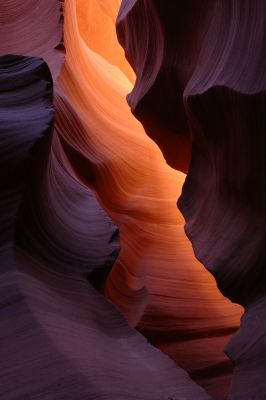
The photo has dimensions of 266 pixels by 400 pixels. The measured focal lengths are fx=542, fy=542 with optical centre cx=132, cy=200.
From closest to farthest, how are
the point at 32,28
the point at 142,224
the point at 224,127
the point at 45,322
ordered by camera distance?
the point at 45,322, the point at 224,127, the point at 142,224, the point at 32,28

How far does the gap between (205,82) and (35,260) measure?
789 mm

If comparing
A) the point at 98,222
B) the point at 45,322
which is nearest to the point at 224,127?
the point at 98,222

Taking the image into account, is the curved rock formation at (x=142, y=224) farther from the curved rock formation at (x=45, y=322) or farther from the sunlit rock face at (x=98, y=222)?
the curved rock formation at (x=45, y=322)

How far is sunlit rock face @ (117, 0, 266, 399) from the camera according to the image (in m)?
1.55

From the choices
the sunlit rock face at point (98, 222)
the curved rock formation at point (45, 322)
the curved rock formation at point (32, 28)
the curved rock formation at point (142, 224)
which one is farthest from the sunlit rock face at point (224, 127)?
the curved rock formation at point (32, 28)

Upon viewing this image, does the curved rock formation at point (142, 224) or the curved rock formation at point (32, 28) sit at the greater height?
the curved rock formation at point (32, 28)

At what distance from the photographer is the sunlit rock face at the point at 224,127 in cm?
155

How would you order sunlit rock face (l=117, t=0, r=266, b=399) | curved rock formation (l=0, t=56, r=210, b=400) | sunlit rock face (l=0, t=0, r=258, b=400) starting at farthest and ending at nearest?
sunlit rock face (l=117, t=0, r=266, b=399) < sunlit rock face (l=0, t=0, r=258, b=400) < curved rock formation (l=0, t=56, r=210, b=400)

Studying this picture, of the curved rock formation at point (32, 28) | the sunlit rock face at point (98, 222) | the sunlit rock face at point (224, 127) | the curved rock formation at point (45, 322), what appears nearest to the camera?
the curved rock formation at point (45, 322)

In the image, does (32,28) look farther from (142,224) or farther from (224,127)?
(224,127)

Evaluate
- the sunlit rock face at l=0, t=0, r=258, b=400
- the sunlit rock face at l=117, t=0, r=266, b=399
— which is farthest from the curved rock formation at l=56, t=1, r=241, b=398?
the sunlit rock face at l=117, t=0, r=266, b=399

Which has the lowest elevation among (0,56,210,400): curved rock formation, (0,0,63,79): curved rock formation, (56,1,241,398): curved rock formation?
(56,1,241,398): curved rock formation

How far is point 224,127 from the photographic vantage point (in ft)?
5.78

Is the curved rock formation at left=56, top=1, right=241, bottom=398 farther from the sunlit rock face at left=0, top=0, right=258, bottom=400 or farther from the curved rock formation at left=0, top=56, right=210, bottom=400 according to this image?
the curved rock formation at left=0, top=56, right=210, bottom=400
